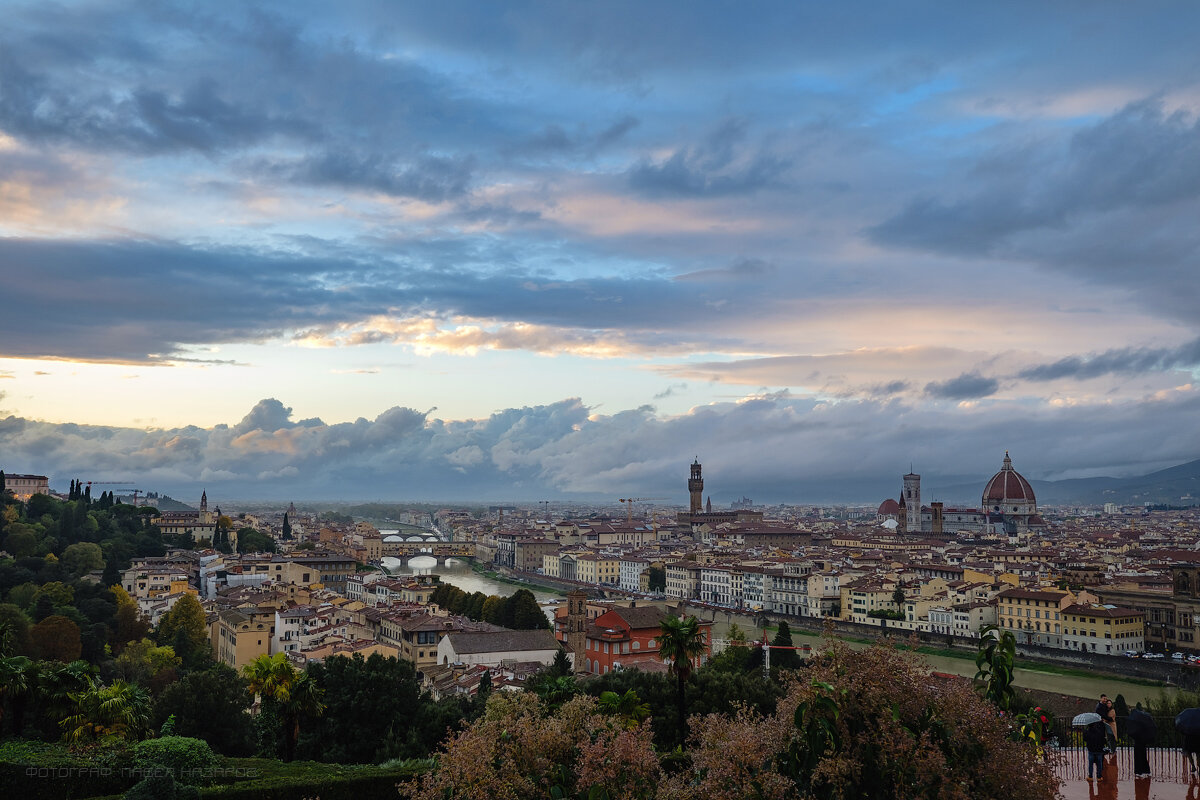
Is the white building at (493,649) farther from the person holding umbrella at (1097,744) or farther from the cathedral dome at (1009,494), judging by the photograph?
the cathedral dome at (1009,494)

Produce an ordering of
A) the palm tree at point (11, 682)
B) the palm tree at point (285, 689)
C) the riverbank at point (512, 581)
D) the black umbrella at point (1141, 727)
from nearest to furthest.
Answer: the black umbrella at point (1141, 727)
the palm tree at point (11, 682)
the palm tree at point (285, 689)
the riverbank at point (512, 581)

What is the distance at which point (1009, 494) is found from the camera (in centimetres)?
10625

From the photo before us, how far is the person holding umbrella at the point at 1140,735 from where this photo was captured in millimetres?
8281

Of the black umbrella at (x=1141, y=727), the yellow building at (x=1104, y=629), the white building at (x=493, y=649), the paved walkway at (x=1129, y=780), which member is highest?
the black umbrella at (x=1141, y=727)

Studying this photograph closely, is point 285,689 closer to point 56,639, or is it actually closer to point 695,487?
point 56,639

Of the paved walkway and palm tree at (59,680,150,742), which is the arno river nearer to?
the paved walkway

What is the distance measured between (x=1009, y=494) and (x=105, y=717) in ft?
351

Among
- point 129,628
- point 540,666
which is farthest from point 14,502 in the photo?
point 540,666

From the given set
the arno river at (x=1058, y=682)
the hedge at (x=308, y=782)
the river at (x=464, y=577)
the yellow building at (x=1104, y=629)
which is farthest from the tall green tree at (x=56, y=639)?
the yellow building at (x=1104, y=629)

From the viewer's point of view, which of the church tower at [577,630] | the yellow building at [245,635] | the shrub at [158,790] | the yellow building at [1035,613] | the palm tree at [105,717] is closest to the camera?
the shrub at [158,790]

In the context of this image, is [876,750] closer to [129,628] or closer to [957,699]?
[957,699]

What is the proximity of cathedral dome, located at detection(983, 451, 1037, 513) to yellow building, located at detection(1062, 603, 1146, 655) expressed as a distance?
70.2 meters

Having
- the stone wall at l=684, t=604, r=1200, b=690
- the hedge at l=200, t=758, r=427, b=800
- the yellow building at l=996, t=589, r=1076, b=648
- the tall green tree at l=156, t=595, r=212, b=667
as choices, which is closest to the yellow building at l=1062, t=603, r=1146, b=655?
the yellow building at l=996, t=589, r=1076, b=648

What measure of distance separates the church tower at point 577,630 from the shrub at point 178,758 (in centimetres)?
1857
